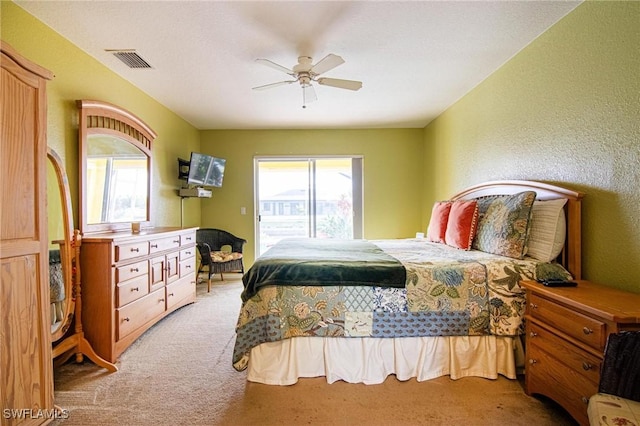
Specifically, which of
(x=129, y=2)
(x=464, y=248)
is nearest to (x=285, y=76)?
(x=129, y=2)

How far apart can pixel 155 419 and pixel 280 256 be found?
1.16 meters

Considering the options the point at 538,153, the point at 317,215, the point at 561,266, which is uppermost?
the point at 538,153

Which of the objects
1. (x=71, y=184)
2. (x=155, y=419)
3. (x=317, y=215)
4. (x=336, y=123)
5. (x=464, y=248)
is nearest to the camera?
(x=155, y=419)

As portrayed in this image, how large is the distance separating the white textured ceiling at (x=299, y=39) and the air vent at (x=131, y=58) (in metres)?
0.06

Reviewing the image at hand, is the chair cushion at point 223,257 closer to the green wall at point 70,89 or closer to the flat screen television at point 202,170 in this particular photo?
the green wall at point 70,89

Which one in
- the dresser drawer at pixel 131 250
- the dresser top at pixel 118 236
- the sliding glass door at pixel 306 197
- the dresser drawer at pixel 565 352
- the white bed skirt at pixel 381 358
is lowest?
the white bed skirt at pixel 381 358

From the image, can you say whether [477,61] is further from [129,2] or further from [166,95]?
[166,95]

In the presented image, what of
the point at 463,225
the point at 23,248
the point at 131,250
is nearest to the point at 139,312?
the point at 131,250

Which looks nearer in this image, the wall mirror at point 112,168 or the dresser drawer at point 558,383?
the dresser drawer at point 558,383

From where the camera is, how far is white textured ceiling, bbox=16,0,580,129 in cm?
202

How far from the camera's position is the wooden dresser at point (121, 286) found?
221cm

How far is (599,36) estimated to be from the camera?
6.14ft

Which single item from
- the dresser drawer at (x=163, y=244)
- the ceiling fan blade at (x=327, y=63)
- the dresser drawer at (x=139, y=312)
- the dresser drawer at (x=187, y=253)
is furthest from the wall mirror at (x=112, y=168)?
the ceiling fan blade at (x=327, y=63)

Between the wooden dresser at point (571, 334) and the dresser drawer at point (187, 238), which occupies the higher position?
the dresser drawer at point (187, 238)
